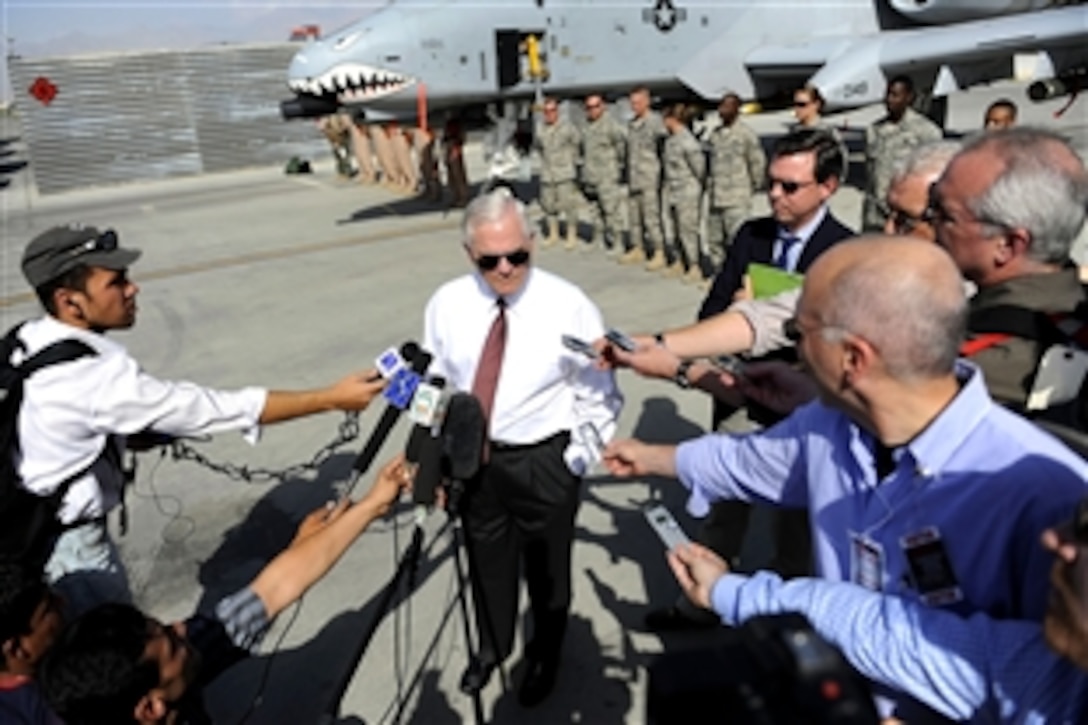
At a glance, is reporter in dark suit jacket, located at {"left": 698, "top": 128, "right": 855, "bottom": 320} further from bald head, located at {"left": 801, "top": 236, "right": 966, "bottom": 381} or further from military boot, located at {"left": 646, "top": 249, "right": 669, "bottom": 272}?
military boot, located at {"left": 646, "top": 249, "right": 669, "bottom": 272}

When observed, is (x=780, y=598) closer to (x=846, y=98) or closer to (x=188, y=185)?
(x=846, y=98)

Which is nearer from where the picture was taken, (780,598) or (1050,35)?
(780,598)

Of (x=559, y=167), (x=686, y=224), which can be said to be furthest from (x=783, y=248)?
(x=559, y=167)

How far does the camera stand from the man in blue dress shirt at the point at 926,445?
136 centimetres

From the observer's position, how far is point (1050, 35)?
1028 cm

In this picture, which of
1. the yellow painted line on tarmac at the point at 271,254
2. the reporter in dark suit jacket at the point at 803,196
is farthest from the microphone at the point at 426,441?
the yellow painted line on tarmac at the point at 271,254

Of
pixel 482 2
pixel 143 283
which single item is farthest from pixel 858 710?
pixel 482 2

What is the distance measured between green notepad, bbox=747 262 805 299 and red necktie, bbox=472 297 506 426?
3.13ft

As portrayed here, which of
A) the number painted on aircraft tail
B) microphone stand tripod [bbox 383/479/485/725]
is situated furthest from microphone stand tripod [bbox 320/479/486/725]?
the number painted on aircraft tail

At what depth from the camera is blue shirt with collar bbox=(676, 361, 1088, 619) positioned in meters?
1.34

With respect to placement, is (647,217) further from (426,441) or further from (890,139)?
(426,441)

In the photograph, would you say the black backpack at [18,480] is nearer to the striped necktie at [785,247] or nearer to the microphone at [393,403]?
the microphone at [393,403]

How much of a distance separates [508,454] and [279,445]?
3.12 m

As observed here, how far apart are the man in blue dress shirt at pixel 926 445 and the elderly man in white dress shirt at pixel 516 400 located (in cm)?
135
